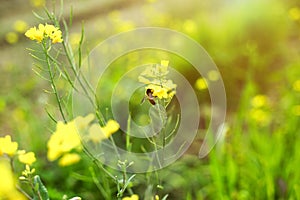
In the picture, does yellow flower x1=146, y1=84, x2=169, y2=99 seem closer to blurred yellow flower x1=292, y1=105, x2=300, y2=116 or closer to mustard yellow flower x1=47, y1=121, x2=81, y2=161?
mustard yellow flower x1=47, y1=121, x2=81, y2=161

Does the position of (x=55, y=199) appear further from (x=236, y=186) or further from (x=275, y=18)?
(x=275, y=18)

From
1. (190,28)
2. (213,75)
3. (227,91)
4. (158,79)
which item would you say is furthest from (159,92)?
(190,28)

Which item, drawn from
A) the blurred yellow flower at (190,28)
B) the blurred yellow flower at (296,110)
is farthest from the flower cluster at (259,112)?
the blurred yellow flower at (190,28)

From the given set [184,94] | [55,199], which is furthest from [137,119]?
[184,94]

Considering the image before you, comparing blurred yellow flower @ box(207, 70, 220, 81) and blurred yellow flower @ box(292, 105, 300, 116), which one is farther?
blurred yellow flower @ box(207, 70, 220, 81)

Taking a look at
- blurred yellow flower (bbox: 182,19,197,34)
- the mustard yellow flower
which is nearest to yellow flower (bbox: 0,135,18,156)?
the mustard yellow flower

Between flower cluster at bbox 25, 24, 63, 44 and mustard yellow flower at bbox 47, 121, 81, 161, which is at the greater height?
flower cluster at bbox 25, 24, 63, 44

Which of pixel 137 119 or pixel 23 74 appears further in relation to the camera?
pixel 23 74

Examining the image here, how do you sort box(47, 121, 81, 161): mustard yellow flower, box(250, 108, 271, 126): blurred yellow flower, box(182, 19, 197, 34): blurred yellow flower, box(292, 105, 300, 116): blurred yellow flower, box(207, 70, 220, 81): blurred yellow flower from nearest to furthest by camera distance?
box(47, 121, 81, 161): mustard yellow flower < box(292, 105, 300, 116): blurred yellow flower < box(250, 108, 271, 126): blurred yellow flower < box(207, 70, 220, 81): blurred yellow flower < box(182, 19, 197, 34): blurred yellow flower

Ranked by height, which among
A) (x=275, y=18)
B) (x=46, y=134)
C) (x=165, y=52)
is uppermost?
(x=275, y=18)
